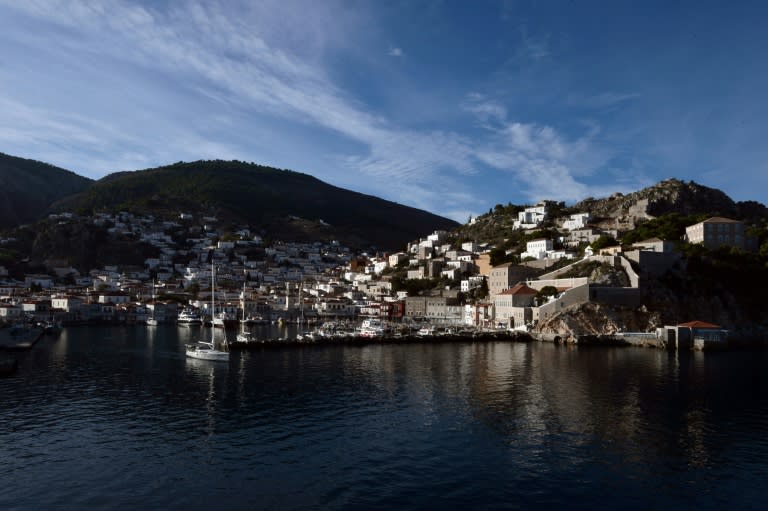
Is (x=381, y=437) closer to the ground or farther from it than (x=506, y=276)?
closer to the ground

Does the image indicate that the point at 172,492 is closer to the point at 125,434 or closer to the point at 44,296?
the point at 125,434

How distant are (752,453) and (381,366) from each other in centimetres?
2259

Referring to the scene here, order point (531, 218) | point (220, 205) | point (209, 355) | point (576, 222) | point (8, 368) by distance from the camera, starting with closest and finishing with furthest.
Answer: point (8, 368) < point (209, 355) < point (576, 222) < point (531, 218) < point (220, 205)

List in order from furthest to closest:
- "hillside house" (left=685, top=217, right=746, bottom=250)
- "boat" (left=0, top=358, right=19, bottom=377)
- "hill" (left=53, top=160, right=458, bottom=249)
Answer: "hill" (left=53, top=160, right=458, bottom=249) < "hillside house" (left=685, top=217, right=746, bottom=250) < "boat" (left=0, top=358, right=19, bottom=377)

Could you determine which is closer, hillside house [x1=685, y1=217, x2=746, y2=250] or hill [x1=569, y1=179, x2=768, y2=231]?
hillside house [x1=685, y1=217, x2=746, y2=250]

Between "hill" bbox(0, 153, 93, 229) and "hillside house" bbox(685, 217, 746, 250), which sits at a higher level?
"hill" bbox(0, 153, 93, 229)

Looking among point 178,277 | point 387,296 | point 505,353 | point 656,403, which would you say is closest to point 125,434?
point 656,403

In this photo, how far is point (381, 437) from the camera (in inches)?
790

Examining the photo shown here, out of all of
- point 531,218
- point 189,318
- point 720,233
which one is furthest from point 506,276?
point 189,318

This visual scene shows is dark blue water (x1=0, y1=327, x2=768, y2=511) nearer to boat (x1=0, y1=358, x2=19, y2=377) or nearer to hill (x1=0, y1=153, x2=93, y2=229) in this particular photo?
boat (x1=0, y1=358, x2=19, y2=377)

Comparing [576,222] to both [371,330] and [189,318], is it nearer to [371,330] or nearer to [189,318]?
[371,330]

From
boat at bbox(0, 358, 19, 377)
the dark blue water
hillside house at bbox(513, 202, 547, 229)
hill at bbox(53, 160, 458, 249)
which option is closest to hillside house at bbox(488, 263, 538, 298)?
hillside house at bbox(513, 202, 547, 229)

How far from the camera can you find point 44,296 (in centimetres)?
8112

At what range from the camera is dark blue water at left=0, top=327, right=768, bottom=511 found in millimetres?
14961
